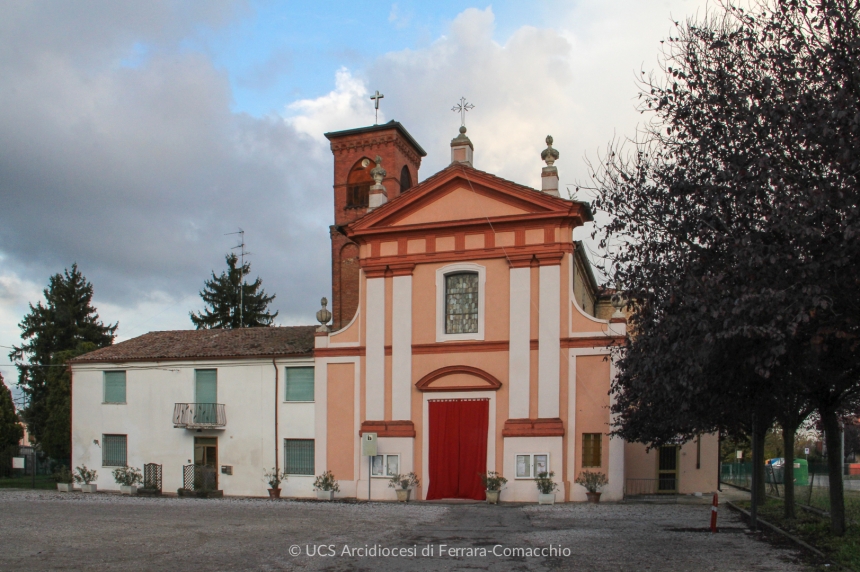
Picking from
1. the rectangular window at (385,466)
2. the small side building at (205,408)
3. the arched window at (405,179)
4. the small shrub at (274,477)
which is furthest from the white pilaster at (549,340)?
the arched window at (405,179)

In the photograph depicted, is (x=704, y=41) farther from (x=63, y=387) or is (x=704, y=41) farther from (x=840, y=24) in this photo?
(x=63, y=387)

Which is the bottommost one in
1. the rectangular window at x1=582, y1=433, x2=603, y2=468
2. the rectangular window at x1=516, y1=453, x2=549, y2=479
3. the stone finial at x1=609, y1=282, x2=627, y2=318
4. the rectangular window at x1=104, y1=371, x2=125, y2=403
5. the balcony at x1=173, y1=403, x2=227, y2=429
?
the rectangular window at x1=516, y1=453, x2=549, y2=479

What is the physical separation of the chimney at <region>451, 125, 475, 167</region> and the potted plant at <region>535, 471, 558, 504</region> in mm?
10221

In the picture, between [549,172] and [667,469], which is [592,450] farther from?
[549,172]

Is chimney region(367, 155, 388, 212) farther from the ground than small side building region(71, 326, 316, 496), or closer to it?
farther from the ground

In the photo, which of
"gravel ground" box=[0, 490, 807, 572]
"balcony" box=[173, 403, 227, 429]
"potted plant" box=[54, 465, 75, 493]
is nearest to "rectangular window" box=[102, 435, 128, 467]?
"potted plant" box=[54, 465, 75, 493]

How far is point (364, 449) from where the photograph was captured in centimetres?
2511

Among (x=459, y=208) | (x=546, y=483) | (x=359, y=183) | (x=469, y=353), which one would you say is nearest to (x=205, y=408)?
(x=469, y=353)

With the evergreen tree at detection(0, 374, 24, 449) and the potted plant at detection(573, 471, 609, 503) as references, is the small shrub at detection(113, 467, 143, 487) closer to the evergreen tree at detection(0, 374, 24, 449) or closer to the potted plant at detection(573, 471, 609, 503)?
the evergreen tree at detection(0, 374, 24, 449)

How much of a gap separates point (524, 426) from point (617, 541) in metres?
10.4

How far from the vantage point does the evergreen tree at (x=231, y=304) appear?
174ft

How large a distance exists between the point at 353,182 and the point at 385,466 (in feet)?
41.0

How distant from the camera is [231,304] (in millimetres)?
53438

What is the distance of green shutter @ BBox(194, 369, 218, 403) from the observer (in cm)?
2919
